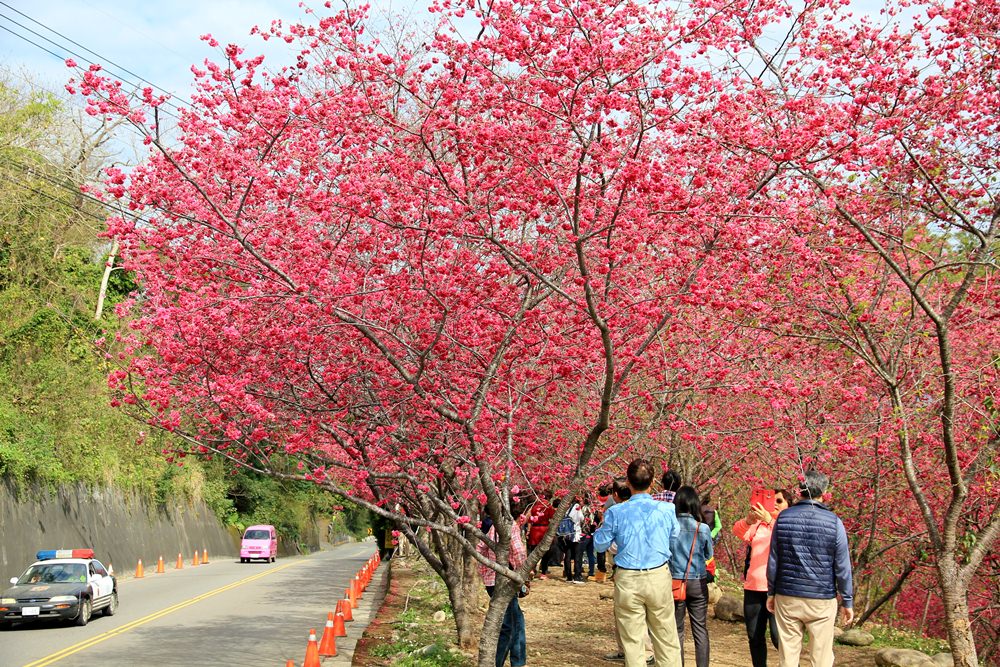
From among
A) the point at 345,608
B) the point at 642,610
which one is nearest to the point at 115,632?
the point at 345,608

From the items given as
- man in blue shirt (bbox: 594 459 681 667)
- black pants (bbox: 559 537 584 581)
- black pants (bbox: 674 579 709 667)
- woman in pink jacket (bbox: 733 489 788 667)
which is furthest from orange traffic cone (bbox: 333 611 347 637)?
black pants (bbox: 559 537 584 581)

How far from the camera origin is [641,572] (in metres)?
7.52

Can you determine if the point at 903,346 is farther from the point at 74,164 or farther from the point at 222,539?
the point at 222,539

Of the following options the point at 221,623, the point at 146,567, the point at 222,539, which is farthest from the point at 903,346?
the point at 222,539

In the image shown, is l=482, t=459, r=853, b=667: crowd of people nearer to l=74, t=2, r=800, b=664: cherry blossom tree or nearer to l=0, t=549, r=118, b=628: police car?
l=74, t=2, r=800, b=664: cherry blossom tree

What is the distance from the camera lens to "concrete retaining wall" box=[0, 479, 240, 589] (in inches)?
974

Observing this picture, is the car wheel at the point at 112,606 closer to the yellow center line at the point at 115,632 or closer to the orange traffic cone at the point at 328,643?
the yellow center line at the point at 115,632

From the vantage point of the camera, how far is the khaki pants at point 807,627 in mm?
7590

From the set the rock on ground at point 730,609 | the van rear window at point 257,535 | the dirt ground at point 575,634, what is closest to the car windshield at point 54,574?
the dirt ground at point 575,634

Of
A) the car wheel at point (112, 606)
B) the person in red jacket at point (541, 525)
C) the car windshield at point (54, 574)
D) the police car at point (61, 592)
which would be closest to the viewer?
the person in red jacket at point (541, 525)

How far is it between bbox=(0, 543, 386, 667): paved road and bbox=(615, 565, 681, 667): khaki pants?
237 inches

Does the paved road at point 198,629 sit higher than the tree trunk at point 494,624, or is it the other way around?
the tree trunk at point 494,624

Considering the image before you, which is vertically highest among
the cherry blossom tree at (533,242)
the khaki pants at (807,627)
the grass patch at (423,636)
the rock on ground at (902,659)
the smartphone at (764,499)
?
the cherry blossom tree at (533,242)

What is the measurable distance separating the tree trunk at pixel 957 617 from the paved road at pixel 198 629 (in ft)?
23.0
